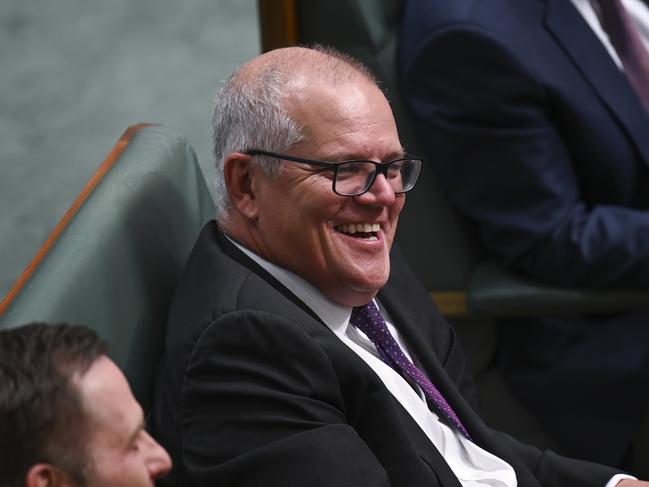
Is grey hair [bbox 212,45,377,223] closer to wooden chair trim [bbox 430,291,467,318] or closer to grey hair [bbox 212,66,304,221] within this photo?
grey hair [bbox 212,66,304,221]

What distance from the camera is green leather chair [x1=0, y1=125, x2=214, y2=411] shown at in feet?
4.92

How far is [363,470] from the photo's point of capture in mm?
1465

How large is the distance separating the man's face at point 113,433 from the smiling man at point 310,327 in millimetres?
337

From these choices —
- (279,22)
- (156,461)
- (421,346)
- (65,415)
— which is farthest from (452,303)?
(65,415)

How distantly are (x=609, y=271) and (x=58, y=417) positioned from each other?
5.26 feet

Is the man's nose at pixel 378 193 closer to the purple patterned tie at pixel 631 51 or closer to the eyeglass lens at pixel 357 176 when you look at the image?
the eyeglass lens at pixel 357 176

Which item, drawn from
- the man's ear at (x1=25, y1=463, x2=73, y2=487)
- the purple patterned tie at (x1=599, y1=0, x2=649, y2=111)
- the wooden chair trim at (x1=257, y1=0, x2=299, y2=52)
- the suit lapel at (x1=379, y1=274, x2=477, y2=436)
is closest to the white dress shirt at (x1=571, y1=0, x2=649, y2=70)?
the purple patterned tie at (x1=599, y1=0, x2=649, y2=111)

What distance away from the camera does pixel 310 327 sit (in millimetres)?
1542

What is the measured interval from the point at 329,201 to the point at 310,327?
21 cm

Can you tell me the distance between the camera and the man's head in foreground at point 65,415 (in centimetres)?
102

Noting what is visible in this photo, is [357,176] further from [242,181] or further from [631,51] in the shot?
[631,51]

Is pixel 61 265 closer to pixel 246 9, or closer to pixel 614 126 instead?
pixel 614 126

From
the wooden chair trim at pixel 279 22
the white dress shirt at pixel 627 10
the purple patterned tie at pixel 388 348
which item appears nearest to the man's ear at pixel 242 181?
the purple patterned tie at pixel 388 348

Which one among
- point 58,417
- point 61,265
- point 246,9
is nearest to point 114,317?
point 61,265
